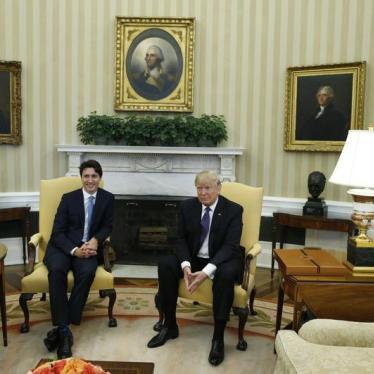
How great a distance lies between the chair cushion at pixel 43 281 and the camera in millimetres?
3469

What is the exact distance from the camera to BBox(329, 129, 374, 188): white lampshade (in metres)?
2.61

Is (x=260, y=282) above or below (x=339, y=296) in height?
below

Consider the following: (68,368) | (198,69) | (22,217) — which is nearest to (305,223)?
(198,69)

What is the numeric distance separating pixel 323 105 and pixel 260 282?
85.3 inches

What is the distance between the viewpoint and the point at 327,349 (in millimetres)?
2213

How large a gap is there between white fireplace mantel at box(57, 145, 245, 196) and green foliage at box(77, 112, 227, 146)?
144 millimetres

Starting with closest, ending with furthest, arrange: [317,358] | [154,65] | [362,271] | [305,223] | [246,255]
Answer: [317,358]
[362,271]
[246,255]
[305,223]
[154,65]

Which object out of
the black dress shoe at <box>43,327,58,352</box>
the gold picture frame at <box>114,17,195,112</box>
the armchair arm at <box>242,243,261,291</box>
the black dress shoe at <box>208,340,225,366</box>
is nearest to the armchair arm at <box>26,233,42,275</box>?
the black dress shoe at <box>43,327,58,352</box>

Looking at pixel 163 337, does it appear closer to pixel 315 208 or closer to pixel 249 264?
pixel 249 264

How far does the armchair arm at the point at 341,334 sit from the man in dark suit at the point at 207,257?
3.20 feet

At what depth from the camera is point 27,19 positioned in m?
5.62

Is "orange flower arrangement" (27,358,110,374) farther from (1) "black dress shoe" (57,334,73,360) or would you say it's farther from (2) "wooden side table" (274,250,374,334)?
(1) "black dress shoe" (57,334,73,360)

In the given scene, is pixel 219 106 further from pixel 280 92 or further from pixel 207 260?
pixel 207 260

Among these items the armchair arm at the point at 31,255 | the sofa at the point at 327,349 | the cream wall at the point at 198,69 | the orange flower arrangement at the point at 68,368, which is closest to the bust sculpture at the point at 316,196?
the cream wall at the point at 198,69
